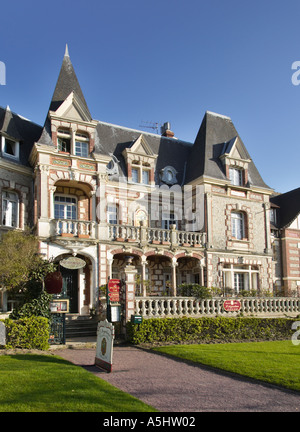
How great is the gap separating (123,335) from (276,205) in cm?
2275

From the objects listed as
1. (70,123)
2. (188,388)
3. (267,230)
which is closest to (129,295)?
(188,388)

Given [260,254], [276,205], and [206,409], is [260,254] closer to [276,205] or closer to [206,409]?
[276,205]

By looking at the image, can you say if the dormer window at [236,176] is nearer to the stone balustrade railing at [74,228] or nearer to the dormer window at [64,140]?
the stone balustrade railing at [74,228]

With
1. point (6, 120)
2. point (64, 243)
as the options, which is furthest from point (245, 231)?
point (6, 120)

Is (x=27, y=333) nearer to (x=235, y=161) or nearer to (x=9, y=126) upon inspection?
(x=9, y=126)

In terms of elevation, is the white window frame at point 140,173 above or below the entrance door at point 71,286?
above

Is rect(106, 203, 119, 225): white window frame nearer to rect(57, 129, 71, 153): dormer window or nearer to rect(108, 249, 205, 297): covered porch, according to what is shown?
rect(108, 249, 205, 297): covered porch

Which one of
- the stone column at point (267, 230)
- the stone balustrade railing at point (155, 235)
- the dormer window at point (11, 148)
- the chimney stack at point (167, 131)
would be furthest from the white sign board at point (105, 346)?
the chimney stack at point (167, 131)

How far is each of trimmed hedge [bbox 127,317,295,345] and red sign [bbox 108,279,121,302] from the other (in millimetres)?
1180

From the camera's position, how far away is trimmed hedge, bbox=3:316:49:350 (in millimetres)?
14531

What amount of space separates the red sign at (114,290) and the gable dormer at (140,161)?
366 inches

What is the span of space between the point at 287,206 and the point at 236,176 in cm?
1000

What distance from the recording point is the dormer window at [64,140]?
23.0 metres

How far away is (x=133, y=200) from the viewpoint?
2544 centimetres
